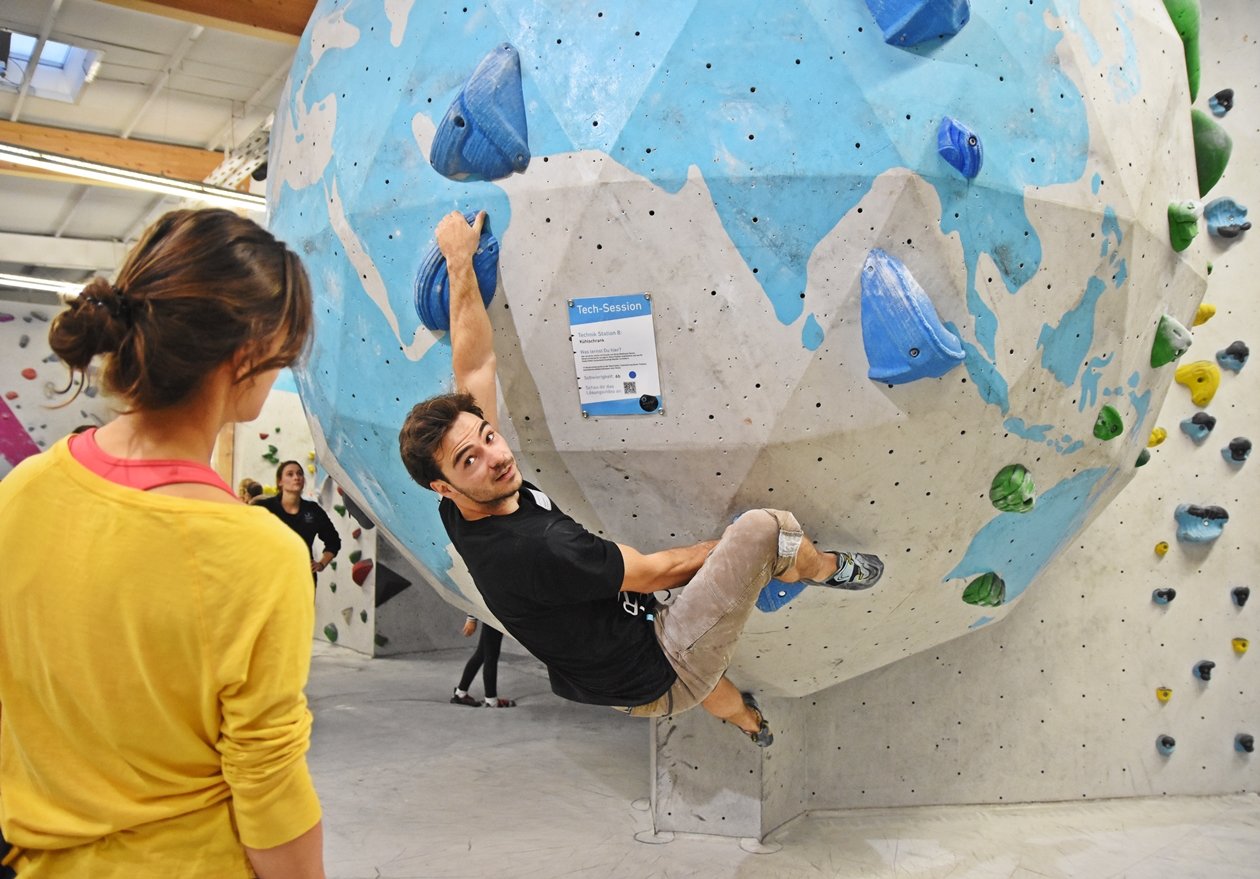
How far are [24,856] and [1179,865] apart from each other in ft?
12.7

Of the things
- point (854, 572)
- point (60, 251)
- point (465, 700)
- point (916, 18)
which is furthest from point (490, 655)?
point (60, 251)

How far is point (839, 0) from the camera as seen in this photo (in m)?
2.43

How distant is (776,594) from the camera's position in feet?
9.45

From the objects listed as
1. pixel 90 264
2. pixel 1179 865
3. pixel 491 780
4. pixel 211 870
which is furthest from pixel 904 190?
pixel 90 264

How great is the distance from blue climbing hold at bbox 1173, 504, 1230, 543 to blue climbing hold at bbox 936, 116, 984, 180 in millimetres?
2656

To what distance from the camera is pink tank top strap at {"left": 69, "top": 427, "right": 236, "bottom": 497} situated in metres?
1.17

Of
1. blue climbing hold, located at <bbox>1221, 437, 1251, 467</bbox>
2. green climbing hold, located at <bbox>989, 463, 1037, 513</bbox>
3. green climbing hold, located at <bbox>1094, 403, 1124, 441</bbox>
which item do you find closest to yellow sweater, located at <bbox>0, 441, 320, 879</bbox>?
green climbing hold, located at <bbox>989, 463, 1037, 513</bbox>

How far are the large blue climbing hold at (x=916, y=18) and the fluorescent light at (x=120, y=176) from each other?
364 centimetres

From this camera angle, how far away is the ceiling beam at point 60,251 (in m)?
11.4

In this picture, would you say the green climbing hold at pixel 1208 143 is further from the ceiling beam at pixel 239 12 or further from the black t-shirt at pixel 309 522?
the black t-shirt at pixel 309 522

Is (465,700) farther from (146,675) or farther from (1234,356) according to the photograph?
(146,675)

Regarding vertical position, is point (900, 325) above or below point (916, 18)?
below

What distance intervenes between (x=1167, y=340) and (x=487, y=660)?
4296 mm

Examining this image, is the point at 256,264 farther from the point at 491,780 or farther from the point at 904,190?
the point at 491,780
